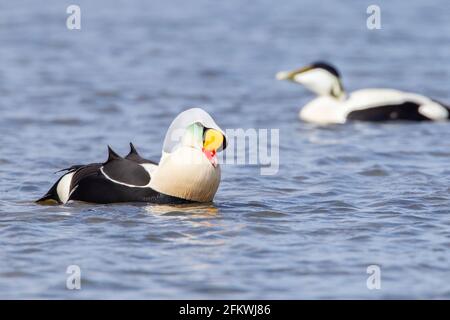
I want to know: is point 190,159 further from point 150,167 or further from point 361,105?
point 361,105

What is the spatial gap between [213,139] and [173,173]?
1.18 ft

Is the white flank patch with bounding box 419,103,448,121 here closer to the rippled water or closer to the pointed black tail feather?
the rippled water

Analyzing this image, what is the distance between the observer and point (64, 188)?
→ 8352 mm

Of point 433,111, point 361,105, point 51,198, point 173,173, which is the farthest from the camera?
point 361,105

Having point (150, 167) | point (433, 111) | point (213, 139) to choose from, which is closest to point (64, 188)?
point (150, 167)

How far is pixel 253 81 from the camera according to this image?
1580 centimetres

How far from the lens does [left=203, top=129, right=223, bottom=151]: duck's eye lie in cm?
807

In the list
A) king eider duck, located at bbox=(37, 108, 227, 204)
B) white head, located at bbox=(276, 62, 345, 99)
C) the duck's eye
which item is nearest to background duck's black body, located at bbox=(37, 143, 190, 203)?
king eider duck, located at bbox=(37, 108, 227, 204)

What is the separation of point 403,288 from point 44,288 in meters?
1.95

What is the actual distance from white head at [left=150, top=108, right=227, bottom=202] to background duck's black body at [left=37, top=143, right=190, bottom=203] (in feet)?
0.22

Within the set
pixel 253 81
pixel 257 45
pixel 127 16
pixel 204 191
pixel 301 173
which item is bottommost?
pixel 204 191
